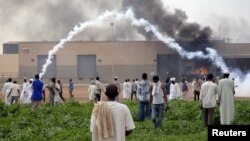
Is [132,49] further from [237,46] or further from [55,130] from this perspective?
[55,130]

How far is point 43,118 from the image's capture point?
2112 cm

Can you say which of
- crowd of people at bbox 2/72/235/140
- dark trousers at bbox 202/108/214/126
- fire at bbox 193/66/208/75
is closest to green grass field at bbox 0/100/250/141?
dark trousers at bbox 202/108/214/126

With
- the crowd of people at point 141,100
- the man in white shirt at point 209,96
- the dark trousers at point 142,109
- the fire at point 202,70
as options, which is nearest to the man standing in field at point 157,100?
the crowd of people at point 141,100

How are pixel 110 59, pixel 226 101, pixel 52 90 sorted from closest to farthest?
pixel 226 101
pixel 52 90
pixel 110 59

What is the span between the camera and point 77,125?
18.8 meters

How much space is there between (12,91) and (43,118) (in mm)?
8642

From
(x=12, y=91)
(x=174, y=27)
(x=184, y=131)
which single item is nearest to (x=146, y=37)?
(x=174, y=27)

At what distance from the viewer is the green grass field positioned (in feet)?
50.5

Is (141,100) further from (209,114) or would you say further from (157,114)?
(209,114)

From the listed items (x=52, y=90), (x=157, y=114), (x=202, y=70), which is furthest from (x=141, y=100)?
(x=202, y=70)

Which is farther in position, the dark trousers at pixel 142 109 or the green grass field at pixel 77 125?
the dark trousers at pixel 142 109

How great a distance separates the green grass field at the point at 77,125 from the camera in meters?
15.4

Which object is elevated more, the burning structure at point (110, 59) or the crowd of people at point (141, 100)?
the burning structure at point (110, 59)

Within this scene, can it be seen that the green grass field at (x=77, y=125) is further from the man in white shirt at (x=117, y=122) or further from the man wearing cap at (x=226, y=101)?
the man in white shirt at (x=117, y=122)
